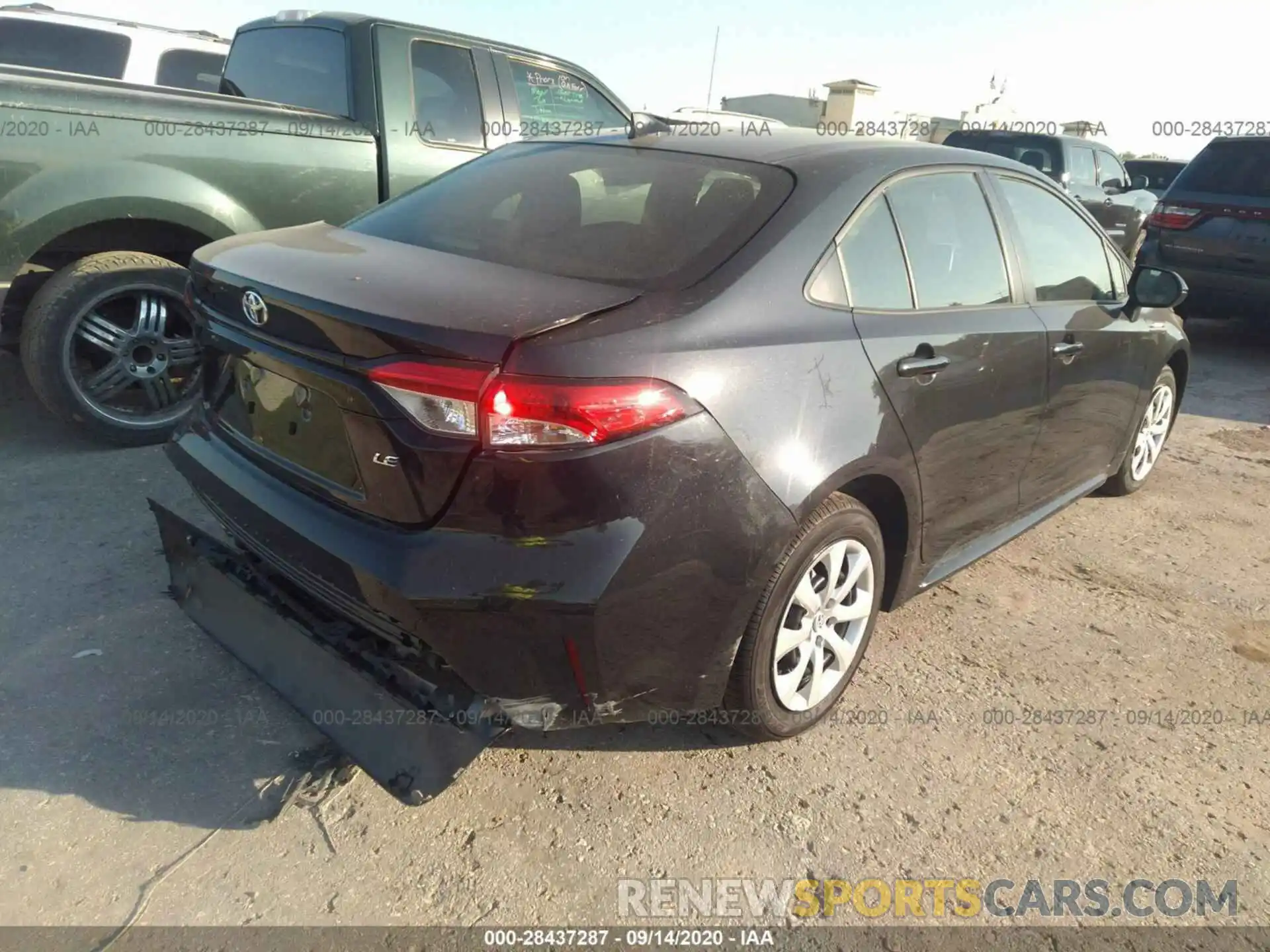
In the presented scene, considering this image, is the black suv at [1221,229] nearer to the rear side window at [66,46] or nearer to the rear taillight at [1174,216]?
the rear taillight at [1174,216]

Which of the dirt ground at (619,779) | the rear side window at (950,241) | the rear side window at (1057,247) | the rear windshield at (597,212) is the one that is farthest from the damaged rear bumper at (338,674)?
the rear side window at (1057,247)

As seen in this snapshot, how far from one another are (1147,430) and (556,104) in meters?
3.83

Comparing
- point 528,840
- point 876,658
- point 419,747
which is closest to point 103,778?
point 419,747

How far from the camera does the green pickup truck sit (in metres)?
3.72

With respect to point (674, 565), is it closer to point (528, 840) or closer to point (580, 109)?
point (528, 840)

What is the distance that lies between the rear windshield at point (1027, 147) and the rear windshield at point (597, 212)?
31.3ft

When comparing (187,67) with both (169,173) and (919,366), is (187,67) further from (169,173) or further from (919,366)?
(919,366)

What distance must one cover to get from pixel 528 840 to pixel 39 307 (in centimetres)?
324

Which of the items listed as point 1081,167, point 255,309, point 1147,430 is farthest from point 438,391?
point 1081,167

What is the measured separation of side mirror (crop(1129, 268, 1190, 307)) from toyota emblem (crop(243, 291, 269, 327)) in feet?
11.1

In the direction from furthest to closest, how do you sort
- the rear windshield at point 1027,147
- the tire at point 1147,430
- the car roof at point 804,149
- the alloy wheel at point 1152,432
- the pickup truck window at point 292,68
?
the rear windshield at point 1027,147, the pickup truck window at point 292,68, the alloy wheel at point 1152,432, the tire at point 1147,430, the car roof at point 804,149

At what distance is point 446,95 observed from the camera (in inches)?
202

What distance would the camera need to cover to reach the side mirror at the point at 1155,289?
3.77 metres

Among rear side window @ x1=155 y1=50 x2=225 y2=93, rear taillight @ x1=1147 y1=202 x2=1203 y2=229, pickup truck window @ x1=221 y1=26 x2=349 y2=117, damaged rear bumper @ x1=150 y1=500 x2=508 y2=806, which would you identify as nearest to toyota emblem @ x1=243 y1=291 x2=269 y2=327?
damaged rear bumper @ x1=150 y1=500 x2=508 y2=806
